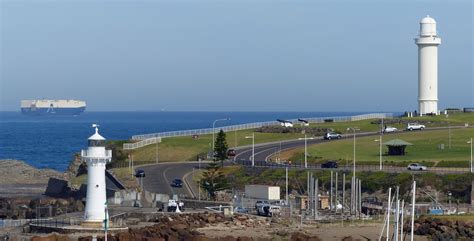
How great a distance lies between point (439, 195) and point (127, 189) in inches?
719

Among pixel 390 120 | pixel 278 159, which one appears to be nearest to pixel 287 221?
pixel 278 159

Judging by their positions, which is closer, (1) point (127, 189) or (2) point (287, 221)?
(2) point (287, 221)

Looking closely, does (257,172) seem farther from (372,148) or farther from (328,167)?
(372,148)

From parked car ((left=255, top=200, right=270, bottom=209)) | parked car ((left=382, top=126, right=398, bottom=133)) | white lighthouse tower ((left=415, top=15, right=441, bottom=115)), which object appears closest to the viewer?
parked car ((left=255, top=200, right=270, bottom=209))

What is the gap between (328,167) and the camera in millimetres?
92188

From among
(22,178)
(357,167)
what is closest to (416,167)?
(357,167)

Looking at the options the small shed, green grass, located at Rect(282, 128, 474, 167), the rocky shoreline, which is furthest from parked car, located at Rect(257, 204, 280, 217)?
the small shed

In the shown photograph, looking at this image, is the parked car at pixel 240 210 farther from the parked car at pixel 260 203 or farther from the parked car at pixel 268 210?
the parked car at pixel 268 210

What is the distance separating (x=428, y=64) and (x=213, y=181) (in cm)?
6043

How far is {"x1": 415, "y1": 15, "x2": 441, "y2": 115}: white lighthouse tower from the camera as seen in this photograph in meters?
139

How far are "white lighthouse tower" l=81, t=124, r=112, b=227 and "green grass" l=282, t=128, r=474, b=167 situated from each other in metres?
37.9

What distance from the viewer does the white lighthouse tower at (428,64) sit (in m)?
139

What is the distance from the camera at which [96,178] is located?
59469 mm

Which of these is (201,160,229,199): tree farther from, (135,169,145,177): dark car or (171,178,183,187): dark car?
(135,169,145,177): dark car
